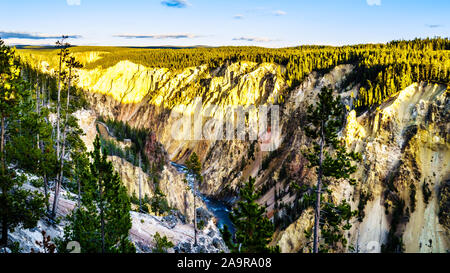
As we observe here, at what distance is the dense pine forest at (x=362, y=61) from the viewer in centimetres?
6400

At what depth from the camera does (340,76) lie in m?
82.0

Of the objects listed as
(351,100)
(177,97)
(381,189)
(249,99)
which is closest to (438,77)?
(351,100)

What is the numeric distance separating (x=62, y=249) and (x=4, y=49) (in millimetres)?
8644

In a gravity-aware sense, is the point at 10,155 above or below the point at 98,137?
below

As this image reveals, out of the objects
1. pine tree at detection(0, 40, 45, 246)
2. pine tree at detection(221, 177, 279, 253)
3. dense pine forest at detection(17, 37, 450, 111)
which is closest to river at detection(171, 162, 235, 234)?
dense pine forest at detection(17, 37, 450, 111)

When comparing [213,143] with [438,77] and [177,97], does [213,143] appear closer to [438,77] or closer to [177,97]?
[177,97]
